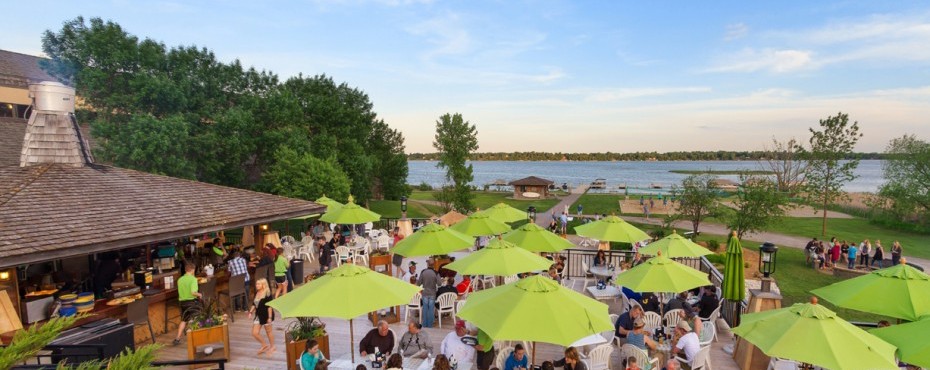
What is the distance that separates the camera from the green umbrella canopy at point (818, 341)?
5.67 metres

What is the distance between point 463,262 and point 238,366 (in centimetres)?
490

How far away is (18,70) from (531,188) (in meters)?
46.1

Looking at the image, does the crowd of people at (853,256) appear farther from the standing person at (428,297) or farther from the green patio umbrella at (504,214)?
the standing person at (428,297)

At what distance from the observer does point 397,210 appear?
140 feet

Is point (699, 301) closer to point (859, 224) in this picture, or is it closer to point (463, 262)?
point (463, 262)

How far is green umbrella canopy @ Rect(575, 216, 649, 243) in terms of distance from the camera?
14.2 m

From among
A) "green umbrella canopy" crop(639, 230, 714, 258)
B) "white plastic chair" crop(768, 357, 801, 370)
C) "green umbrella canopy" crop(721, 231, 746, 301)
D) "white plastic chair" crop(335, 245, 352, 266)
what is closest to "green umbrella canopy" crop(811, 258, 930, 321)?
"white plastic chair" crop(768, 357, 801, 370)

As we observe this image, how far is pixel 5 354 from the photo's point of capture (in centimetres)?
324

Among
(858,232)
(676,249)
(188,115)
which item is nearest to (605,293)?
(676,249)

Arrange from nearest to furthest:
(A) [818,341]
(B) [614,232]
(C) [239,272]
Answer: (A) [818,341] < (C) [239,272] < (B) [614,232]

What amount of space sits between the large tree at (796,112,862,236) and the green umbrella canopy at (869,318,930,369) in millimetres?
27380

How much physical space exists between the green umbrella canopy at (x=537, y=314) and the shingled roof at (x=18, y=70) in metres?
29.6

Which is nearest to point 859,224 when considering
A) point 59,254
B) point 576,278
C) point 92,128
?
point 576,278

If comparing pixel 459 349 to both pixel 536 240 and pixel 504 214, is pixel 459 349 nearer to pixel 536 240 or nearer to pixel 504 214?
pixel 536 240
